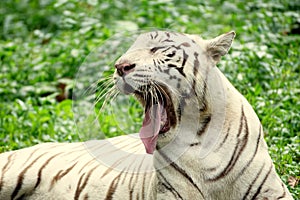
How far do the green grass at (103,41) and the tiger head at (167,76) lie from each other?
0.77 m

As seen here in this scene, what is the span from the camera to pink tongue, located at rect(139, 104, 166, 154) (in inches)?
138

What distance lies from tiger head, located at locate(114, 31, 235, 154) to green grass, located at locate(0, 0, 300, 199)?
0.77 m

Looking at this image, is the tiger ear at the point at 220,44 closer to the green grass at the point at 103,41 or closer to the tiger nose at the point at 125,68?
the tiger nose at the point at 125,68

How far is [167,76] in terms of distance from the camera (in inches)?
137

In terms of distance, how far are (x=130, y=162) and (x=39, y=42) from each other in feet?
12.7

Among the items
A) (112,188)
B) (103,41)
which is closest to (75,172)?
(112,188)

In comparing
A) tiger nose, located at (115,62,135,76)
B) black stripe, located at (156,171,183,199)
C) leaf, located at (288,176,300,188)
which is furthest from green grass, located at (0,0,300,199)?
tiger nose, located at (115,62,135,76)

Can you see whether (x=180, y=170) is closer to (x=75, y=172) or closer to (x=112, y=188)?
(x=112, y=188)

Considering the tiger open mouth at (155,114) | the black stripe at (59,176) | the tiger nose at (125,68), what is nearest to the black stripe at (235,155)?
the tiger open mouth at (155,114)

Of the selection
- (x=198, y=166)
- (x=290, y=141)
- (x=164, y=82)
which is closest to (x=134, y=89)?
(x=164, y=82)

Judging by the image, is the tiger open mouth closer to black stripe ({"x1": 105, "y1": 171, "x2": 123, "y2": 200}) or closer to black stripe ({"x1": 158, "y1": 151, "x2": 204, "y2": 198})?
black stripe ({"x1": 158, "y1": 151, "x2": 204, "y2": 198})

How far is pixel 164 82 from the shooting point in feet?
11.4

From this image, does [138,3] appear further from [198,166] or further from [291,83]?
[198,166]

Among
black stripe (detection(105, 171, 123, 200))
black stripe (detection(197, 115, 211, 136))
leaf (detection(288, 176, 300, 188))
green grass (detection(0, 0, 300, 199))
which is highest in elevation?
black stripe (detection(197, 115, 211, 136))
